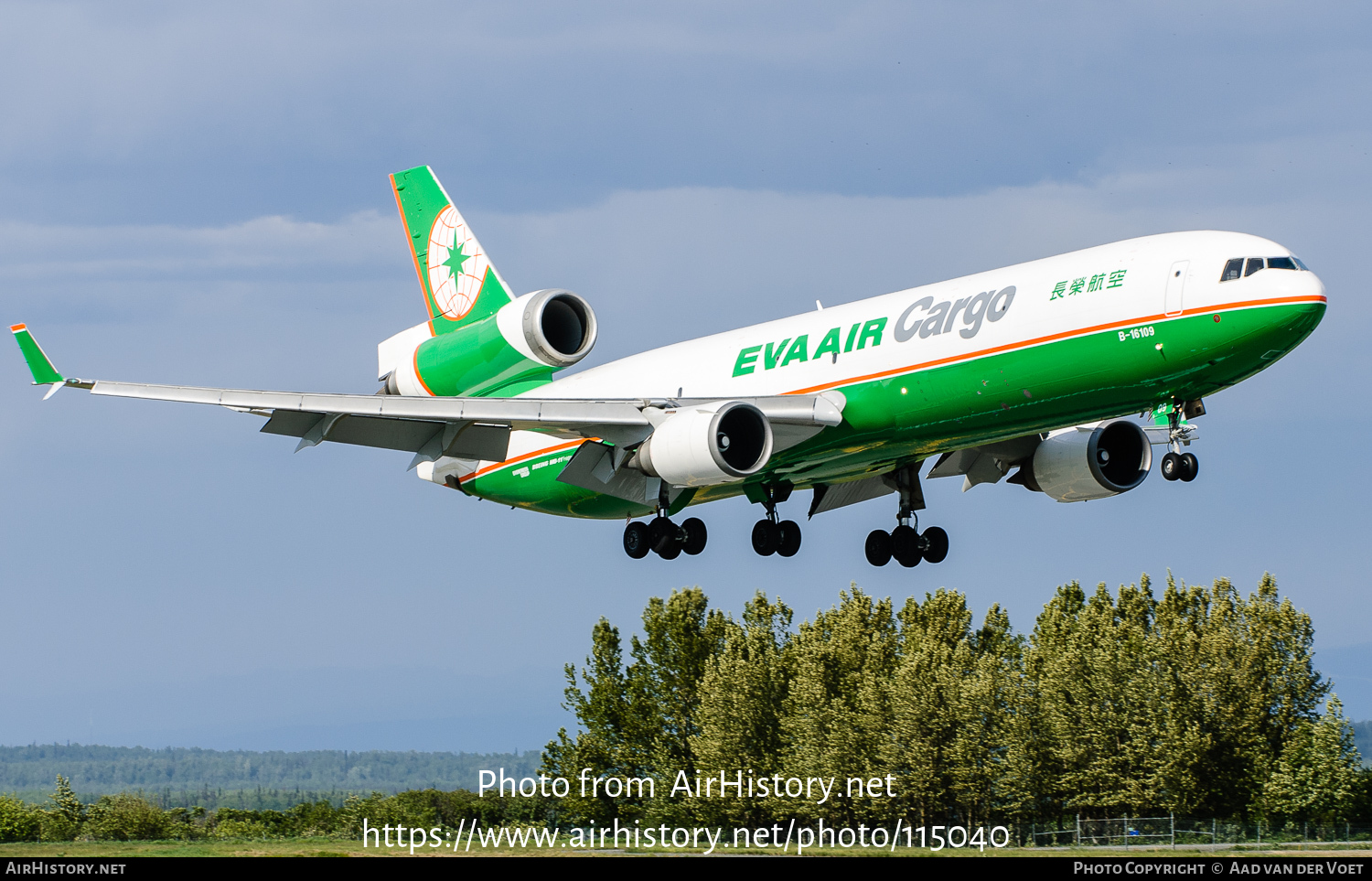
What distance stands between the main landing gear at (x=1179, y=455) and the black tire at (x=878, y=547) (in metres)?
10.7

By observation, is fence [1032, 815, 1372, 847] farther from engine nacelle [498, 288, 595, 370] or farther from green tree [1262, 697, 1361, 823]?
engine nacelle [498, 288, 595, 370]

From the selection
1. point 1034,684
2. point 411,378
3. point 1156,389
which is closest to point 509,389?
point 411,378

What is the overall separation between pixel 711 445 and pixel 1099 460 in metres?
10.3

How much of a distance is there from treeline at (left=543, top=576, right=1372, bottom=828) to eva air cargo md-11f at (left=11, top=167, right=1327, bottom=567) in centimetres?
3480

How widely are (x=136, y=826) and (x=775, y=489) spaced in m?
31.4

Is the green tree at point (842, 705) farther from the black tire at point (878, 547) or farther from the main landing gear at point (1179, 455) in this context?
the main landing gear at point (1179, 455)

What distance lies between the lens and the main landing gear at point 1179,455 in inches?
1102

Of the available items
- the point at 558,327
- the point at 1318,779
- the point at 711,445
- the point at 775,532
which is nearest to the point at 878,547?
the point at 775,532

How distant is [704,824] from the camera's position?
249ft

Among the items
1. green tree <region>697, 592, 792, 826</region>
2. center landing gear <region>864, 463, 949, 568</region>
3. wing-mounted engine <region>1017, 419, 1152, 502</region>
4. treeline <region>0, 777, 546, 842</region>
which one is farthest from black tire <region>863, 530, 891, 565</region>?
green tree <region>697, 592, 792, 826</region>

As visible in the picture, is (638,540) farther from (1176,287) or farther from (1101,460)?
(1176,287)

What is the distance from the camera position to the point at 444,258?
4294 centimetres
